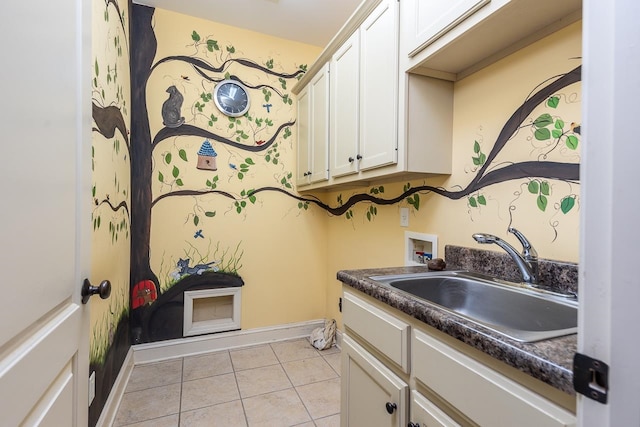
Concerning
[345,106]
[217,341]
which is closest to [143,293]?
[217,341]

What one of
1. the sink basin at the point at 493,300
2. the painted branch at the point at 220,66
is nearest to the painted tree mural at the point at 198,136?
the painted branch at the point at 220,66

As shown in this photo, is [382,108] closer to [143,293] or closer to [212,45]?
[212,45]

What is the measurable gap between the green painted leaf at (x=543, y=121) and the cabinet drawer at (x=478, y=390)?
0.91 metres

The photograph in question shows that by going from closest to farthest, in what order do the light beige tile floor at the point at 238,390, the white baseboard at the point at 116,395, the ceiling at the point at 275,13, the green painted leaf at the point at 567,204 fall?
the green painted leaf at the point at 567,204
the white baseboard at the point at 116,395
the light beige tile floor at the point at 238,390
the ceiling at the point at 275,13

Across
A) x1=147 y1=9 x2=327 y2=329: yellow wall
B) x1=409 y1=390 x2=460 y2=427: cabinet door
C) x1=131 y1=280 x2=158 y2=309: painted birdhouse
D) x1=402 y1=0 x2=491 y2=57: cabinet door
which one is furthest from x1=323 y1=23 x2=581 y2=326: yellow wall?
x1=131 y1=280 x2=158 y2=309: painted birdhouse

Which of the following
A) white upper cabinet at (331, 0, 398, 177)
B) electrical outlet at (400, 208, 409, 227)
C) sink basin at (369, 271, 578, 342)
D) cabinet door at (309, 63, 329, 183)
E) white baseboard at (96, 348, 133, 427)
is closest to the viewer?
sink basin at (369, 271, 578, 342)

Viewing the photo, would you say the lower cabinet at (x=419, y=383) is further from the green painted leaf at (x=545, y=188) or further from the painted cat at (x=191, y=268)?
the painted cat at (x=191, y=268)

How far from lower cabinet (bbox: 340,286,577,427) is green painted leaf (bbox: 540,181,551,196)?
0.72 meters

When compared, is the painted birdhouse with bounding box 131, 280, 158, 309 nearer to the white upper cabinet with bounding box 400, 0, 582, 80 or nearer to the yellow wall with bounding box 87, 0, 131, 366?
the yellow wall with bounding box 87, 0, 131, 366

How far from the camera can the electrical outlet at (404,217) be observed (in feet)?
5.89

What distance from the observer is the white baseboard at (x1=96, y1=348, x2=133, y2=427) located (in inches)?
60.7

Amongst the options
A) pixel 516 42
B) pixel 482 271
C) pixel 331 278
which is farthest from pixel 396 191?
pixel 331 278

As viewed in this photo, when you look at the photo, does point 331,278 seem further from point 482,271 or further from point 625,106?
point 625,106

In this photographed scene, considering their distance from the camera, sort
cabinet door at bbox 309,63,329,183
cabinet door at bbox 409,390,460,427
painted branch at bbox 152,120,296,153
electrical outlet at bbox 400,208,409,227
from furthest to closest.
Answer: painted branch at bbox 152,120,296,153 → cabinet door at bbox 309,63,329,183 → electrical outlet at bbox 400,208,409,227 → cabinet door at bbox 409,390,460,427
